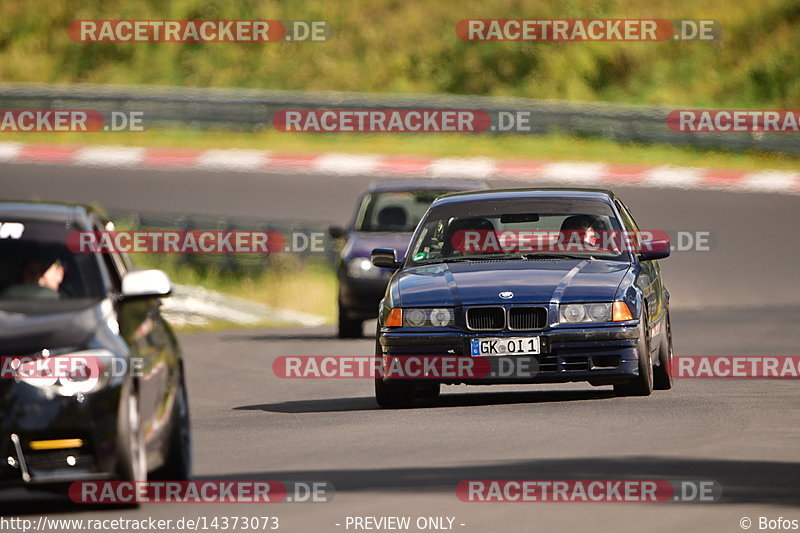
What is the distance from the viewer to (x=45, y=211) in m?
9.46

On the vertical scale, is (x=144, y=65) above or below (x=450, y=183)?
above

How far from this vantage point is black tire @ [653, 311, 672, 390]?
14.1 m

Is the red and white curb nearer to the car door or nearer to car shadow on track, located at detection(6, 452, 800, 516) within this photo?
car shadow on track, located at detection(6, 452, 800, 516)

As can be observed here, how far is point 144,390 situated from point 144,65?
34.4m

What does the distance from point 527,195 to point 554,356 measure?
1920 millimetres

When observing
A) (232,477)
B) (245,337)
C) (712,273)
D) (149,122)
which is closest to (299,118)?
(149,122)

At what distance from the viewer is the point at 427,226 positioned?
14289 mm

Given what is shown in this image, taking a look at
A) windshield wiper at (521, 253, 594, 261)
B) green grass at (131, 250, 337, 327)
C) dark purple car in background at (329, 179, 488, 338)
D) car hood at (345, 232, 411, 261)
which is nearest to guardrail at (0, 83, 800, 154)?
green grass at (131, 250, 337, 327)

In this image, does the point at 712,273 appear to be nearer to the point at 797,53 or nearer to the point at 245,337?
the point at 245,337

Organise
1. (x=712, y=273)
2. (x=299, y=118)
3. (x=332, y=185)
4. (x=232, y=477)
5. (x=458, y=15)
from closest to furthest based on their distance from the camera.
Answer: (x=232, y=477), (x=712, y=273), (x=332, y=185), (x=299, y=118), (x=458, y=15)

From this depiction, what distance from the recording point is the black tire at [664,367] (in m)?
14.1

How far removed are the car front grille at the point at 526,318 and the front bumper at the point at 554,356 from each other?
0.27 feet

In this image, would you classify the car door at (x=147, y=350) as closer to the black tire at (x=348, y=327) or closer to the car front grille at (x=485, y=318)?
the car front grille at (x=485, y=318)

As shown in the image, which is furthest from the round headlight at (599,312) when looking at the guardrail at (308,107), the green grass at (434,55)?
the green grass at (434,55)
